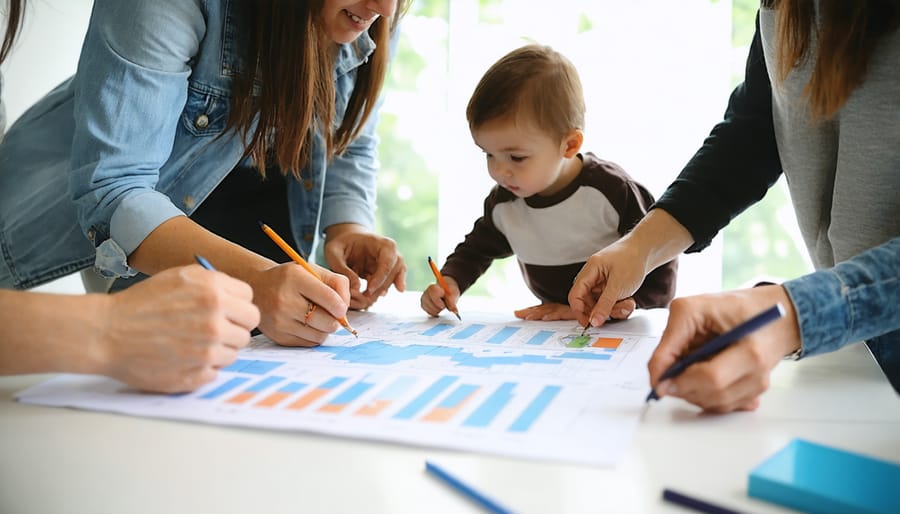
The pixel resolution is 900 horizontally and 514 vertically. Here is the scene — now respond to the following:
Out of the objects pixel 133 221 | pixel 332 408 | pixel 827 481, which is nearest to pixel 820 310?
pixel 827 481

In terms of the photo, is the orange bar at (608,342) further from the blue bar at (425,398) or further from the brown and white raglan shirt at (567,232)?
the brown and white raglan shirt at (567,232)

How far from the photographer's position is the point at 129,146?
1013 mm

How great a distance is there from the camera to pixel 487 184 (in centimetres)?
283

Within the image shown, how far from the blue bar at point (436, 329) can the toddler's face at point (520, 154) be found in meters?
0.37

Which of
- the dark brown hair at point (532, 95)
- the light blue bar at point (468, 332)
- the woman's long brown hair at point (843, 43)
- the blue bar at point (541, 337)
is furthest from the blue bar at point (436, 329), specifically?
the woman's long brown hair at point (843, 43)

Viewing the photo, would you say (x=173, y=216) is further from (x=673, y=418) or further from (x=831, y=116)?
(x=831, y=116)

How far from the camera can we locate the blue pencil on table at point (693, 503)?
1.57 ft

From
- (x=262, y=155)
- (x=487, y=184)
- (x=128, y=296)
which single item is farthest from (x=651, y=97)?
(x=128, y=296)

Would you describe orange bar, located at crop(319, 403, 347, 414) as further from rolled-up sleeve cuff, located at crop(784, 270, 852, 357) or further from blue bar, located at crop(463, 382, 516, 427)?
rolled-up sleeve cuff, located at crop(784, 270, 852, 357)

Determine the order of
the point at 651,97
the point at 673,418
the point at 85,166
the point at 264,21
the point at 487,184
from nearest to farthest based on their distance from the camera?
the point at 673,418
the point at 85,166
the point at 264,21
the point at 651,97
the point at 487,184

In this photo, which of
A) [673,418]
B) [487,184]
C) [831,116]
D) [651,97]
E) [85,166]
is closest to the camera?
[673,418]

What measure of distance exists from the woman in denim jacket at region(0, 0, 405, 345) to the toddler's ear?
0.36 meters

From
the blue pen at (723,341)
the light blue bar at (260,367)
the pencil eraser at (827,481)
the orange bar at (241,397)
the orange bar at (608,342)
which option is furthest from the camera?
the orange bar at (608,342)

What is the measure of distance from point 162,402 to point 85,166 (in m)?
0.45
